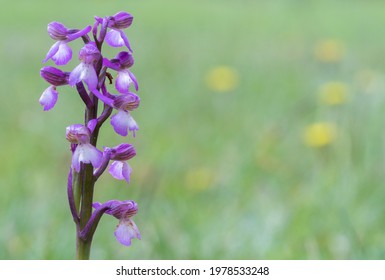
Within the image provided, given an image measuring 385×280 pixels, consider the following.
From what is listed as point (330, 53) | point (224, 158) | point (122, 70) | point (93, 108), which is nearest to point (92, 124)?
point (93, 108)

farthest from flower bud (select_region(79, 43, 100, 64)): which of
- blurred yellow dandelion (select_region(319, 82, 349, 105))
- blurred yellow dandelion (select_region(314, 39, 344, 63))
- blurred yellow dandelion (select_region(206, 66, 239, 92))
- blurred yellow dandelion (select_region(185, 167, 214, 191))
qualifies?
blurred yellow dandelion (select_region(314, 39, 344, 63))

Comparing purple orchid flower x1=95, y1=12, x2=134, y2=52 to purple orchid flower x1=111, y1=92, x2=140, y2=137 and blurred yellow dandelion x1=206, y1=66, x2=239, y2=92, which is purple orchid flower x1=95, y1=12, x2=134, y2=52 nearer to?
purple orchid flower x1=111, y1=92, x2=140, y2=137

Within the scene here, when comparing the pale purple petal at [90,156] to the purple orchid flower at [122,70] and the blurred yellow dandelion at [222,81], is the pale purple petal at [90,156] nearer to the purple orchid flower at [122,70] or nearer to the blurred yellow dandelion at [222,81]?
the purple orchid flower at [122,70]

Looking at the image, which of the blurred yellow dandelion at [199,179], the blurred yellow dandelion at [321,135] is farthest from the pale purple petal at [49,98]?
the blurred yellow dandelion at [321,135]

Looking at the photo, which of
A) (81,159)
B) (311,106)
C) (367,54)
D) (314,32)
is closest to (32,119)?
(311,106)

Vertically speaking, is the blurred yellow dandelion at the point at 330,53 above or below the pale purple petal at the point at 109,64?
below
